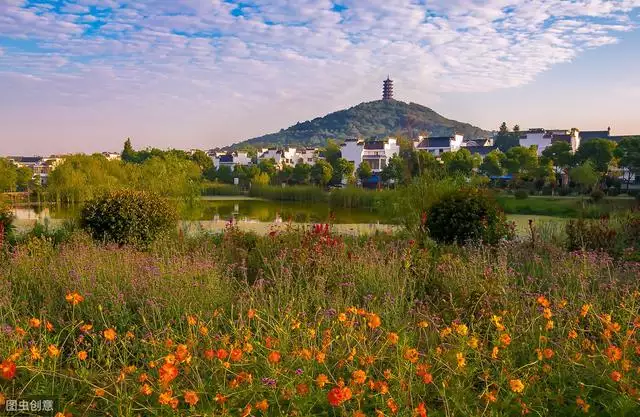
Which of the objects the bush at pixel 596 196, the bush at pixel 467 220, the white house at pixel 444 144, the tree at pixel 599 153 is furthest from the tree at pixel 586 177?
the white house at pixel 444 144

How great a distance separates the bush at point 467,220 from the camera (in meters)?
8.02

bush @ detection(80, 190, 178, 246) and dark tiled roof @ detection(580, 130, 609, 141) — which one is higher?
dark tiled roof @ detection(580, 130, 609, 141)

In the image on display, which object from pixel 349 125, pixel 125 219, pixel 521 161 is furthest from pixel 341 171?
pixel 349 125

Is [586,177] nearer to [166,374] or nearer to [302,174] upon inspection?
[302,174]

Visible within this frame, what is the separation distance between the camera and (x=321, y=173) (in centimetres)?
4475

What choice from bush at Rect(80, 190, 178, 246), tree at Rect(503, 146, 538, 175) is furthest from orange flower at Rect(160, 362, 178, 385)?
tree at Rect(503, 146, 538, 175)

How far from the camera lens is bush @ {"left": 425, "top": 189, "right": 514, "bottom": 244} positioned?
802cm

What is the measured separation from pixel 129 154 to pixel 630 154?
168 ft

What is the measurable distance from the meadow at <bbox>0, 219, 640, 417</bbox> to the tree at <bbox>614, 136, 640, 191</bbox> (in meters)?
30.8

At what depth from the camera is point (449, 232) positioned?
8305mm

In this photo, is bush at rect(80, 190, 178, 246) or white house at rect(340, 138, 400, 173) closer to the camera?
bush at rect(80, 190, 178, 246)

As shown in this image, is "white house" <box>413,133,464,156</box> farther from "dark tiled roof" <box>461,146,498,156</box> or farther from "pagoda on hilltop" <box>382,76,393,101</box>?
"pagoda on hilltop" <box>382,76,393,101</box>

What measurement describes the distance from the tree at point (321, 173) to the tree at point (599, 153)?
19.1 meters

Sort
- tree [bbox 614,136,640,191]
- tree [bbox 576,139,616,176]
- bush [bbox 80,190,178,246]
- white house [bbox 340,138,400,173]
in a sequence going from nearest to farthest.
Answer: bush [bbox 80,190,178,246], tree [bbox 614,136,640,191], tree [bbox 576,139,616,176], white house [bbox 340,138,400,173]
